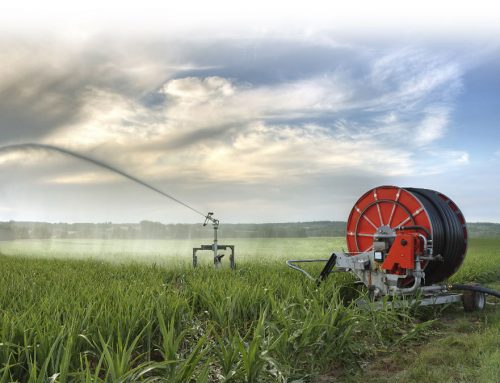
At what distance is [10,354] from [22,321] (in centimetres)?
96

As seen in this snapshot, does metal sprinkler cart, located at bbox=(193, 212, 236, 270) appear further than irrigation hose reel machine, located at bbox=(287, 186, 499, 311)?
Yes

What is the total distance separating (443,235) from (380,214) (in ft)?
3.79

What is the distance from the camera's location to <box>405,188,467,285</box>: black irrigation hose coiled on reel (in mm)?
7949

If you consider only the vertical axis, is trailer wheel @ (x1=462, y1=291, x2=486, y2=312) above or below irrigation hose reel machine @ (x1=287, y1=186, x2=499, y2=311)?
below

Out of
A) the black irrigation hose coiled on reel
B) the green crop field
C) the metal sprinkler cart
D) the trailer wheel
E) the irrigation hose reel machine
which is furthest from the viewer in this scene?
the metal sprinkler cart

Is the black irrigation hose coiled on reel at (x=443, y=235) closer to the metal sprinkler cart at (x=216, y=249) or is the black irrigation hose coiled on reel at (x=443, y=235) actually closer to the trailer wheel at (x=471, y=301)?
the trailer wheel at (x=471, y=301)

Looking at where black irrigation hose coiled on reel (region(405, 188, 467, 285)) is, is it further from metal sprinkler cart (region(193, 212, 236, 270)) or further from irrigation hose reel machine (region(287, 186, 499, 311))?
metal sprinkler cart (region(193, 212, 236, 270))

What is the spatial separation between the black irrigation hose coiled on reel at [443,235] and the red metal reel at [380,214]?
6.5 inches

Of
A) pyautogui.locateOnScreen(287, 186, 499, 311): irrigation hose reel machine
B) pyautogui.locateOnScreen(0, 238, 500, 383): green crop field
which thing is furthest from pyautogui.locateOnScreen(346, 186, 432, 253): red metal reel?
pyautogui.locateOnScreen(0, 238, 500, 383): green crop field

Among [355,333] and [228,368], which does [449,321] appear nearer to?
[355,333]


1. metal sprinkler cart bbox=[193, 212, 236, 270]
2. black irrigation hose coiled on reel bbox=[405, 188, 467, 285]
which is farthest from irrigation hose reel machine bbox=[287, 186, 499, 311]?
metal sprinkler cart bbox=[193, 212, 236, 270]

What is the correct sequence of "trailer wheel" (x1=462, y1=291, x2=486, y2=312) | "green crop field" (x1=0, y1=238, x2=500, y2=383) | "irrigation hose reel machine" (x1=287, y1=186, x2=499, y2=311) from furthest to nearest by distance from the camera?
"trailer wheel" (x1=462, y1=291, x2=486, y2=312) < "irrigation hose reel machine" (x1=287, y1=186, x2=499, y2=311) < "green crop field" (x1=0, y1=238, x2=500, y2=383)

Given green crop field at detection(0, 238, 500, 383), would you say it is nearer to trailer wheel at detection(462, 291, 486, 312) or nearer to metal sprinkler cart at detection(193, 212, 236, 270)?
trailer wheel at detection(462, 291, 486, 312)

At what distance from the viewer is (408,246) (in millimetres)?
7410
